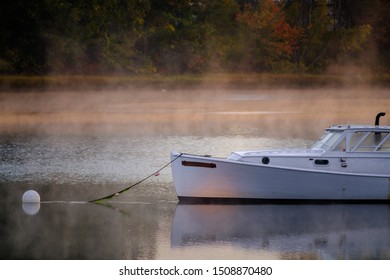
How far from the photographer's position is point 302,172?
19.2 m

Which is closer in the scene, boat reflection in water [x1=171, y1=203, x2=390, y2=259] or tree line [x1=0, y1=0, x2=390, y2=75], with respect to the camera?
boat reflection in water [x1=171, y1=203, x2=390, y2=259]

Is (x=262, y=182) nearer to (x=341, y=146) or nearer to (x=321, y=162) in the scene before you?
(x=321, y=162)

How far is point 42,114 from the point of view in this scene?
46.9 metres

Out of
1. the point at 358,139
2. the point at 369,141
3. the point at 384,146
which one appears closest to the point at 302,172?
the point at 358,139

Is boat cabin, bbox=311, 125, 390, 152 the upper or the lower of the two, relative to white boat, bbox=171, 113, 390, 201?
upper

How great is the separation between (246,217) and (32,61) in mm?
42625

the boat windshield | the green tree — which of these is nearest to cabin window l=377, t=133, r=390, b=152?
the boat windshield

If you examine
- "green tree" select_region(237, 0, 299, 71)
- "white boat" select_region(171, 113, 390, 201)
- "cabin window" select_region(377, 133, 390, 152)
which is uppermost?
"cabin window" select_region(377, 133, 390, 152)

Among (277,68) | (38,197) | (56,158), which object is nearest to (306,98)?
(277,68)

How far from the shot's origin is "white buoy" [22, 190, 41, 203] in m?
19.9

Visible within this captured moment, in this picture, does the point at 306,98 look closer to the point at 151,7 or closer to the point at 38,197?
the point at 151,7

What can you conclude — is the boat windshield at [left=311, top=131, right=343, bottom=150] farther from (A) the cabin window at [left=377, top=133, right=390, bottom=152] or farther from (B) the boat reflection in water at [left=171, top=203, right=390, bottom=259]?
(B) the boat reflection in water at [left=171, top=203, right=390, bottom=259]

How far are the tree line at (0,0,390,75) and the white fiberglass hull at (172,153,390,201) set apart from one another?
133 feet

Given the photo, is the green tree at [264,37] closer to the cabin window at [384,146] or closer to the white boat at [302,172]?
the cabin window at [384,146]
